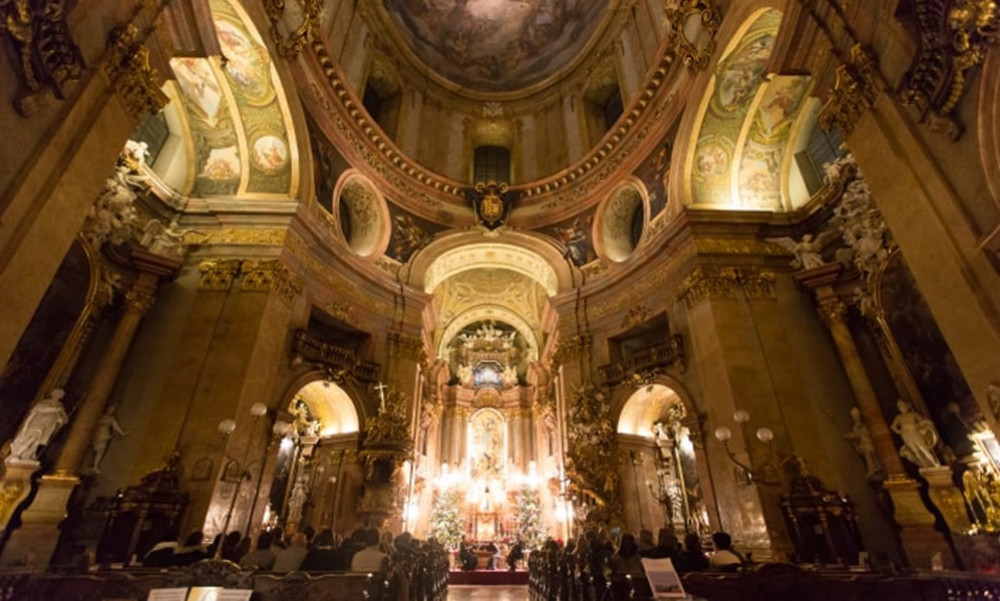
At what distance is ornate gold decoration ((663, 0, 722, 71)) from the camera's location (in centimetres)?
1156

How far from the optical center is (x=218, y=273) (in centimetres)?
1084

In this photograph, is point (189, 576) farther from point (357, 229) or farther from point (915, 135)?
point (357, 229)

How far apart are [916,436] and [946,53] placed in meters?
6.46

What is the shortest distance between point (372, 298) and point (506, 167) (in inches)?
389

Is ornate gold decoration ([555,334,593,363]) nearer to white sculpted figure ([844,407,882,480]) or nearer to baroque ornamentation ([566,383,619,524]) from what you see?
baroque ornamentation ([566,383,619,524])

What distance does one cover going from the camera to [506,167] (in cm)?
2078

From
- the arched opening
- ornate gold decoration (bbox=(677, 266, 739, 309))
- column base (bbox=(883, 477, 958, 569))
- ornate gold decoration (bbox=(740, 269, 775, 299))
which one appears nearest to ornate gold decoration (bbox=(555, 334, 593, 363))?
the arched opening

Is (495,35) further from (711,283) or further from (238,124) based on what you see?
(711,283)

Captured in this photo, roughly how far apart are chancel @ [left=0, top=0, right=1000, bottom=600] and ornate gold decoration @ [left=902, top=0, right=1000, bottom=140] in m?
0.03

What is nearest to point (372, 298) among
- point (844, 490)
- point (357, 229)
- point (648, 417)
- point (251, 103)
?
point (357, 229)

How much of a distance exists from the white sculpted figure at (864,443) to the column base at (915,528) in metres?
0.41

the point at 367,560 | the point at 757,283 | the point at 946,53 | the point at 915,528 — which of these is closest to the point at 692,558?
the point at 367,560

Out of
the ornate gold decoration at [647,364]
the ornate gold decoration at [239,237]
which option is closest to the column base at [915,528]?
the ornate gold decoration at [647,364]

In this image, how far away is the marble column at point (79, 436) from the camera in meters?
7.46
